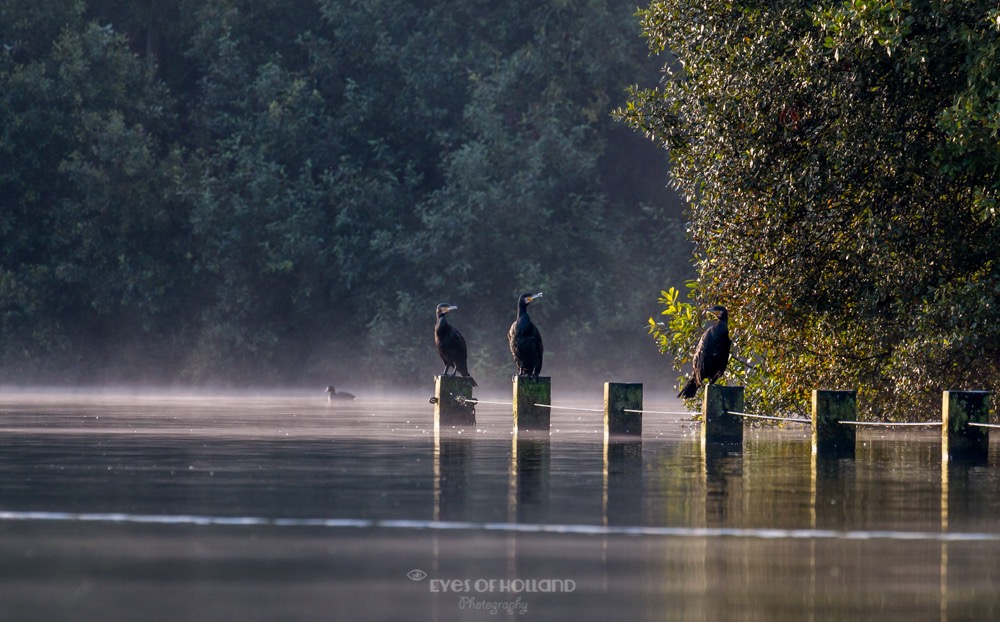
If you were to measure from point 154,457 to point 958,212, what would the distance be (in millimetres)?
10138

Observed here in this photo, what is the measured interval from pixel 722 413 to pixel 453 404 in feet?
16.1

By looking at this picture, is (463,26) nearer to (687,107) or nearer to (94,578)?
(687,107)

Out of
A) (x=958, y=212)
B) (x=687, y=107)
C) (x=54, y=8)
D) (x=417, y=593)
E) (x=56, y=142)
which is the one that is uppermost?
(x=54, y=8)

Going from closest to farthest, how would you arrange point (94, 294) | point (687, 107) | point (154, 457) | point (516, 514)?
point (516, 514), point (154, 457), point (687, 107), point (94, 294)

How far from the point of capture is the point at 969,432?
52.2ft

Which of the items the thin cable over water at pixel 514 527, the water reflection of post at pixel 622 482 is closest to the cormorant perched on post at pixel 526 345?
the water reflection of post at pixel 622 482

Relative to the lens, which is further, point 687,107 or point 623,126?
point 623,126

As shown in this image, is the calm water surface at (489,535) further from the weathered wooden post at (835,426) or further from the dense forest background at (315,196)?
the dense forest background at (315,196)

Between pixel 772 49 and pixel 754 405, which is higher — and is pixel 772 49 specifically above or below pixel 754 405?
above

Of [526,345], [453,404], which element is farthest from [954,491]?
[453,404]

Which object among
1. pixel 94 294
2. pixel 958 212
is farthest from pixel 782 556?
pixel 94 294

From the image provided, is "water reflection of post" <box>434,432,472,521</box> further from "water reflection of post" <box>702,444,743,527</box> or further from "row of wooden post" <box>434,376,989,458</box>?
"row of wooden post" <box>434,376,989,458</box>

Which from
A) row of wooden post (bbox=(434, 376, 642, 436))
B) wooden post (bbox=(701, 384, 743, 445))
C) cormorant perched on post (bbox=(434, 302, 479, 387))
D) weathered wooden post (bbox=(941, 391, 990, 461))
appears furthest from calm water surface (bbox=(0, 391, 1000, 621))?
cormorant perched on post (bbox=(434, 302, 479, 387))

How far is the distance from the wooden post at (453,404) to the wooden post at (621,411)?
2.74 m
